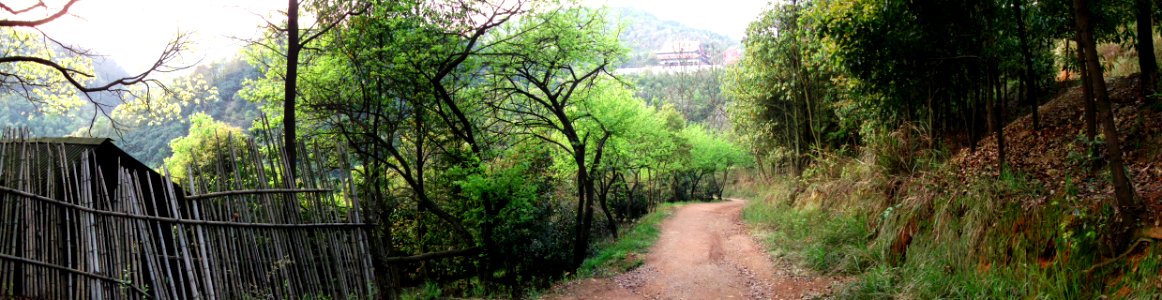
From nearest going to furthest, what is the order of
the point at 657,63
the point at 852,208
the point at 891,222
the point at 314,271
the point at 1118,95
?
1. the point at 314,271
2. the point at 891,222
3. the point at 1118,95
4. the point at 852,208
5. the point at 657,63

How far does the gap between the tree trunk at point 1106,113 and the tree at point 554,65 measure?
752cm

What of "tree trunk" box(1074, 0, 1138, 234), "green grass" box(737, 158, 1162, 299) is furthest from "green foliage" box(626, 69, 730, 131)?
"tree trunk" box(1074, 0, 1138, 234)

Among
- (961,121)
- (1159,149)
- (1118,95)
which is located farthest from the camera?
(961,121)

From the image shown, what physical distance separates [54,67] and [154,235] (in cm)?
492

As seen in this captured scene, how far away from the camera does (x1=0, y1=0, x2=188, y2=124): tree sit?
25.6 ft

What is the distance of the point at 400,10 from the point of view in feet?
30.2

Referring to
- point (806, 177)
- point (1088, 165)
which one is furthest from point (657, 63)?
point (1088, 165)

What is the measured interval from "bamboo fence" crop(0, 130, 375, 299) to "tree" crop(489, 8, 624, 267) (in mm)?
5310

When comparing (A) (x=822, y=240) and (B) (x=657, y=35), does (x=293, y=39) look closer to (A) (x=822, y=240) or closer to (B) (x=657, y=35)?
(A) (x=822, y=240)

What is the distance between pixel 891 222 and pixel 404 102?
8.58m

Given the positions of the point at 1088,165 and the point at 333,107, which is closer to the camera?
the point at 1088,165

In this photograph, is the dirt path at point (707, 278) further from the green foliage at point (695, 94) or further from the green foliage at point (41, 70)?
the green foliage at point (695, 94)

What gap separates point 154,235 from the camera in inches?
201

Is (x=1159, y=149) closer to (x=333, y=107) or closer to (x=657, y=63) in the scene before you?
(x=333, y=107)
